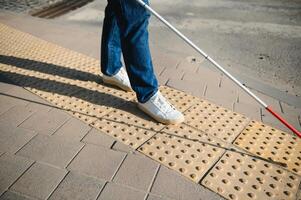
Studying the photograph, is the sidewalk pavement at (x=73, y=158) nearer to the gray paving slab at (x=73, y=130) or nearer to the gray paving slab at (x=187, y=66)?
the gray paving slab at (x=73, y=130)

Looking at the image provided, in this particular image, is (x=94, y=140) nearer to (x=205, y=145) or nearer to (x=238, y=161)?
(x=205, y=145)

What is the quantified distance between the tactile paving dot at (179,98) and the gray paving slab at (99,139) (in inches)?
31.6

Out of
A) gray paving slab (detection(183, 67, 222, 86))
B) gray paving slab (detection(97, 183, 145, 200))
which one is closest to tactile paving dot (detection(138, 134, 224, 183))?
gray paving slab (detection(97, 183, 145, 200))

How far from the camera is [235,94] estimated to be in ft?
10.6

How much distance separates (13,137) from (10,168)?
38 cm

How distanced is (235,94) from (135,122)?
4.00 ft

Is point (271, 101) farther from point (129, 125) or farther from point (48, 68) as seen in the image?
point (48, 68)

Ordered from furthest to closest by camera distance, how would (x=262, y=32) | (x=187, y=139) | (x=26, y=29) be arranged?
(x=262, y=32) < (x=26, y=29) < (x=187, y=139)

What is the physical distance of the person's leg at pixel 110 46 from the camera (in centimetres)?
291

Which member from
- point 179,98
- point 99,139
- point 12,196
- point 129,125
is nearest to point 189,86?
point 179,98

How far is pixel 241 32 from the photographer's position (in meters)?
5.16

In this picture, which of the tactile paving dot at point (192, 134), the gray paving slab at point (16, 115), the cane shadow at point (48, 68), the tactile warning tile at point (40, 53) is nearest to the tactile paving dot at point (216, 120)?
the tactile paving dot at point (192, 134)

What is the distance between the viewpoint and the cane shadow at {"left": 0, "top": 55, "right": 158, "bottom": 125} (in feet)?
9.61

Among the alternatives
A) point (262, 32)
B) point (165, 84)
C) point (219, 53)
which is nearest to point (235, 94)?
point (165, 84)
